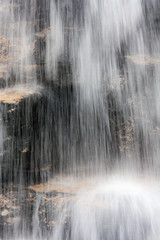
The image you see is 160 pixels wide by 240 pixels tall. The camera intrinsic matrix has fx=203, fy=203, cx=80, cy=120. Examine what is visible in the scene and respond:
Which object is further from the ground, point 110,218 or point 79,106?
point 79,106

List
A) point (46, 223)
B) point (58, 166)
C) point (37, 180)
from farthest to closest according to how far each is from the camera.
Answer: point (58, 166) < point (37, 180) < point (46, 223)

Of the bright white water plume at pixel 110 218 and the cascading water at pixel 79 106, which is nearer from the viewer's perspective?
the bright white water plume at pixel 110 218

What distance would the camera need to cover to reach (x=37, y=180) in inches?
179

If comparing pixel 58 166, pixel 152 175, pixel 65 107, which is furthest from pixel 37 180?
pixel 152 175

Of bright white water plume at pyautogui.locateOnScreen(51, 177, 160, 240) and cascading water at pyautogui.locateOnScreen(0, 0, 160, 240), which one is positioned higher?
cascading water at pyautogui.locateOnScreen(0, 0, 160, 240)

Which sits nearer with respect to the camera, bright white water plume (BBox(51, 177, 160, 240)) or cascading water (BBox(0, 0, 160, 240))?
bright white water plume (BBox(51, 177, 160, 240))

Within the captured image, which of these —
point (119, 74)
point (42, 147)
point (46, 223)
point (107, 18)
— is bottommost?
point (46, 223)

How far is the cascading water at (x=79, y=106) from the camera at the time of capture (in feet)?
13.8

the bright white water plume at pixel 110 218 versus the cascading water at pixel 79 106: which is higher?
the cascading water at pixel 79 106

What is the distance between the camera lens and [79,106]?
18.1ft

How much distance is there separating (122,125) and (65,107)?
5.20ft

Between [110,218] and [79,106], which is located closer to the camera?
[110,218]

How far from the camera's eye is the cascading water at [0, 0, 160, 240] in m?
4.22

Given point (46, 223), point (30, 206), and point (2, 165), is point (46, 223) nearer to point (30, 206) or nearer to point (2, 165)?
point (30, 206)
